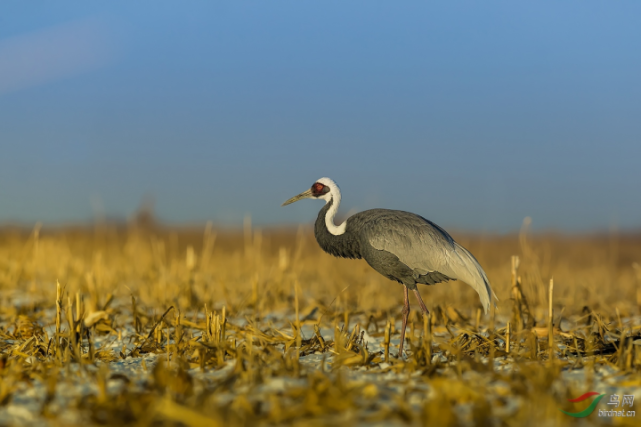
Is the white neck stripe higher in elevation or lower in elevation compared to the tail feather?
higher

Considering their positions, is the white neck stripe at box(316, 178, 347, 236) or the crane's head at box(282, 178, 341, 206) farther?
the crane's head at box(282, 178, 341, 206)

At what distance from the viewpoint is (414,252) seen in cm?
536

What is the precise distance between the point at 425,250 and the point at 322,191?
1339 mm

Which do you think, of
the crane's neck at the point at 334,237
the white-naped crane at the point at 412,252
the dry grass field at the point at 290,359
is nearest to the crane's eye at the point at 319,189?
the crane's neck at the point at 334,237

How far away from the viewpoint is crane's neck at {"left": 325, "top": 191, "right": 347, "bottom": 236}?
583 centimetres

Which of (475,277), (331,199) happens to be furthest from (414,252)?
(331,199)

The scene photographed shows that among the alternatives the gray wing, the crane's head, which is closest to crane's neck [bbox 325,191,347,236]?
the crane's head

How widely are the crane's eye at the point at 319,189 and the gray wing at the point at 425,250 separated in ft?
2.94

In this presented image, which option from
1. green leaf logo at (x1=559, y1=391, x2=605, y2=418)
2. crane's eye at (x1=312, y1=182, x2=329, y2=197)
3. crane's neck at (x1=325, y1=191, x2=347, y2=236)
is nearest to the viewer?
green leaf logo at (x1=559, y1=391, x2=605, y2=418)

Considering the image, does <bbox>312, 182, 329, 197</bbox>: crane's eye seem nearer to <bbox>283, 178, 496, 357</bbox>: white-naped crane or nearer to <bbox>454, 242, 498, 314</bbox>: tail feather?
<bbox>283, 178, 496, 357</bbox>: white-naped crane

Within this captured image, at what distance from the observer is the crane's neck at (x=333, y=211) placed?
19.1ft

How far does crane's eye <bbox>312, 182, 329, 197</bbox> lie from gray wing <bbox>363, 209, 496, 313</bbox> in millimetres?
896

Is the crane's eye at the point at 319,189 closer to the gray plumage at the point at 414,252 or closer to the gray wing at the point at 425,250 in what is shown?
the gray plumage at the point at 414,252

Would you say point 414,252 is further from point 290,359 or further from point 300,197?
point 290,359
